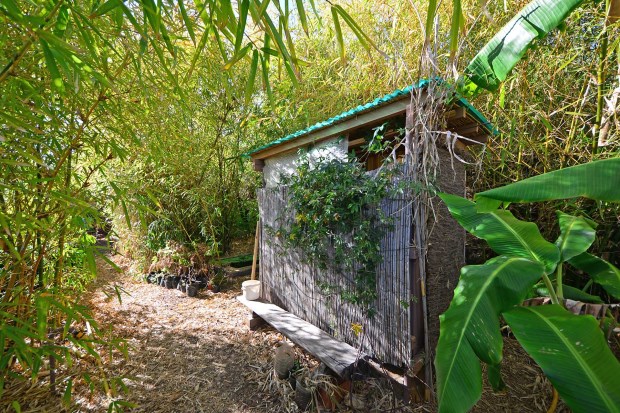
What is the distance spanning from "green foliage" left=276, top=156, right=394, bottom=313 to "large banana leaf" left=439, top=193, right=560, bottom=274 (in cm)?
56

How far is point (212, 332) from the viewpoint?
11.3 feet

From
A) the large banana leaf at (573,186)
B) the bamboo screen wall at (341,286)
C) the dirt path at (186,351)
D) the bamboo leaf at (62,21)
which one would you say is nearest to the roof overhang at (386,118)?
the large banana leaf at (573,186)

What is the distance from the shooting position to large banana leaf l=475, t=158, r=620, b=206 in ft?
3.59

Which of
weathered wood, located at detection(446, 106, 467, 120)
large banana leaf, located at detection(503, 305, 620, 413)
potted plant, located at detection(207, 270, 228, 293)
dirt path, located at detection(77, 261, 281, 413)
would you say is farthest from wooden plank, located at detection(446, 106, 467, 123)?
potted plant, located at detection(207, 270, 228, 293)

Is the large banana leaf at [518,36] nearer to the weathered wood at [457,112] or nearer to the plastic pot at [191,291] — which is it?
the weathered wood at [457,112]

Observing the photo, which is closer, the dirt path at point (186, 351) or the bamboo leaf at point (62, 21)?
the bamboo leaf at point (62, 21)

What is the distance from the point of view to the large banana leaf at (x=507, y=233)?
1.55 m

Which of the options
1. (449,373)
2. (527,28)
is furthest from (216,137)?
(449,373)

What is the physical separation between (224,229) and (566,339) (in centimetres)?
557

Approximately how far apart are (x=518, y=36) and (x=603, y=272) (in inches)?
64.4

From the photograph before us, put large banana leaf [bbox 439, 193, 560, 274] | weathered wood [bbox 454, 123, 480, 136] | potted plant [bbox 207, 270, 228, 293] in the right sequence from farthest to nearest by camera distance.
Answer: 1. potted plant [bbox 207, 270, 228, 293]
2. weathered wood [bbox 454, 123, 480, 136]
3. large banana leaf [bbox 439, 193, 560, 274]

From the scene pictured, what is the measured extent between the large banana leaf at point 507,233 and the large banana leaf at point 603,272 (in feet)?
1.67

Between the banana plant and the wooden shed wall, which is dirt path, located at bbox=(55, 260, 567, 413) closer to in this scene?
the wooden shed wall

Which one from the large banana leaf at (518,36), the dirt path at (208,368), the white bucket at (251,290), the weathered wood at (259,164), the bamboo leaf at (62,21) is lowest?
the dirt path at (208,368)
